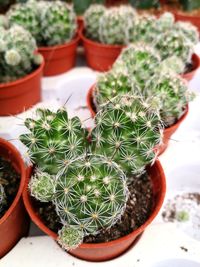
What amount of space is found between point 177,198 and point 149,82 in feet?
1.28

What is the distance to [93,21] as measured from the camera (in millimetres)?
1350

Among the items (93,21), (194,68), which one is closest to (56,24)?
(93,21)

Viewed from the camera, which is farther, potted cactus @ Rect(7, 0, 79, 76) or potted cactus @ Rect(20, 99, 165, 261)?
potted cactus @ Rect(7, 0, 79, 76)

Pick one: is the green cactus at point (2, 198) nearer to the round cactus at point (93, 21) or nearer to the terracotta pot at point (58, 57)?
the terracotta pot at point (58, 57)

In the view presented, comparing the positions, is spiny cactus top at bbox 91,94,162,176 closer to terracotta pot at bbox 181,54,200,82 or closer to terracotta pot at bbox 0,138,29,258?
terracotta pot at bbox 0,138,29,258

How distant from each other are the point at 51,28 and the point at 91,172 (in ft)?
2.65

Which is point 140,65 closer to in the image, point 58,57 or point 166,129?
point 166,129

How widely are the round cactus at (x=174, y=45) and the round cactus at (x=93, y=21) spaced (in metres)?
0.30

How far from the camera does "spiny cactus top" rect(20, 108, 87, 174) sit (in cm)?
65

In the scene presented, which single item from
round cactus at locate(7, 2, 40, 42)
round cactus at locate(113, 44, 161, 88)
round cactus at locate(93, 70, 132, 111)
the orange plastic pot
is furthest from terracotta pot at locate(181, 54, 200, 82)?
round cactus at locate(7, 2, 40, 42)

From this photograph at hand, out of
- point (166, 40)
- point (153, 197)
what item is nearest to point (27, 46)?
point (166, 40)

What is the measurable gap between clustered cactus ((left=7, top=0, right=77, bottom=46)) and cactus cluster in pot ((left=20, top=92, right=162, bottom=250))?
65 cm

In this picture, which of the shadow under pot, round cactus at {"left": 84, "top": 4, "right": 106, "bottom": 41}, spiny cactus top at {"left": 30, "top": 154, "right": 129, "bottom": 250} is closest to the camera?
spiny cactus top at {"left": 30, "top": 154, "right": 129, "bottom": 250}

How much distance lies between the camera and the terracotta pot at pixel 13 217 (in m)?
0.70
